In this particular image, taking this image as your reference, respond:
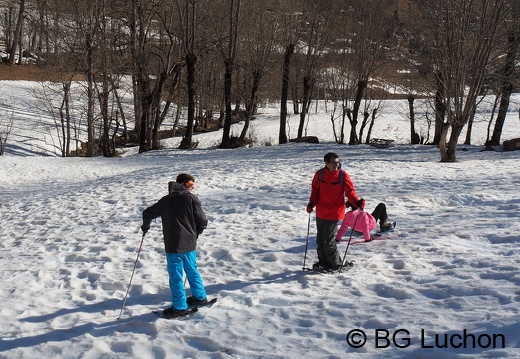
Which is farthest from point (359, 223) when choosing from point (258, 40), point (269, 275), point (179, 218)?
point (258, 40)

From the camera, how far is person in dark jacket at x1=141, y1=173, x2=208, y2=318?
602 cm

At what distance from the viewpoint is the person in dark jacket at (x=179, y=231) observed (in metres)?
6.02

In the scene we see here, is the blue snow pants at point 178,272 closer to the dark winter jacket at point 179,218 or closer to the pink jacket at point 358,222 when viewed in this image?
the dark winter jacket at point 179,218

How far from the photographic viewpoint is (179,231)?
6012mm

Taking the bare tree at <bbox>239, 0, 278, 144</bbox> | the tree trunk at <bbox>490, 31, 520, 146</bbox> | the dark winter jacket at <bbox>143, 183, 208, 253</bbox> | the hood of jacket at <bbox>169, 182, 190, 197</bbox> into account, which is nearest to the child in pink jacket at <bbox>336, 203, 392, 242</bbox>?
the dark winter jacket at <bbox>143, 183, 208, 253</bbox>

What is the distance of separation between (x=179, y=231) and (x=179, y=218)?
0.51ft

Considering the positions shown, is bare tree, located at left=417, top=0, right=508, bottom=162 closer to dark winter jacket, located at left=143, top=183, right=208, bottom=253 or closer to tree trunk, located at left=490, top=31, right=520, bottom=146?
tree trunk, located at left=490, top=31, right=520, bottom=146

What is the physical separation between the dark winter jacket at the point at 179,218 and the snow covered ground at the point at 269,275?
886 millimetres

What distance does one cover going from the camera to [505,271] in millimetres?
6957

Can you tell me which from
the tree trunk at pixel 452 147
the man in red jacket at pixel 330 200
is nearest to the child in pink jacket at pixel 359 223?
the man in red jacket at pixel 330 200

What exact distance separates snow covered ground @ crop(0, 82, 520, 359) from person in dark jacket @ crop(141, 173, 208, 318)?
0.32m

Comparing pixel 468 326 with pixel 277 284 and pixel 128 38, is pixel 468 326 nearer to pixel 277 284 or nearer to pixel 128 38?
pixel 277 284

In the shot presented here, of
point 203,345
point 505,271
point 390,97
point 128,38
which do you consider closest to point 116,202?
point 203,345

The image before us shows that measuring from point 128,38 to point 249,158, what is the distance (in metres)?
14.9
